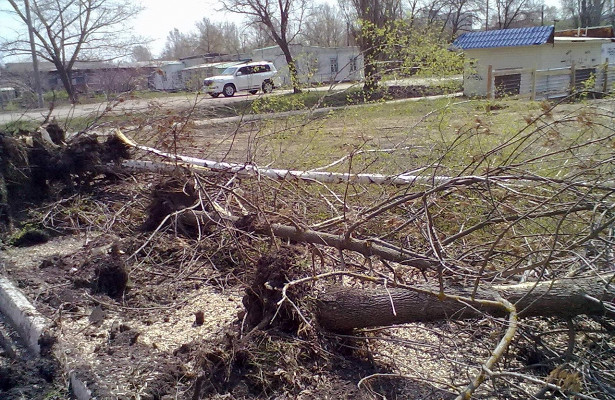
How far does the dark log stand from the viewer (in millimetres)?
2736

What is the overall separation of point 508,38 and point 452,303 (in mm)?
21422

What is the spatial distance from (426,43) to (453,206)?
127 inches

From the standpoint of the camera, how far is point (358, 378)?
9.82 ft

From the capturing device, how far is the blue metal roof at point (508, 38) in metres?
20.8

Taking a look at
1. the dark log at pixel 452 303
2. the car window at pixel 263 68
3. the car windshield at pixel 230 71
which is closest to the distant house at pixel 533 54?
the car window at pixel 263 68

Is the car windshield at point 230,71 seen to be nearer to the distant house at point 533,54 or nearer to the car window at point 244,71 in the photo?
the car window at point 244,71

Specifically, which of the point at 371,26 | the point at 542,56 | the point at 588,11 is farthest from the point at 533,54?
the point at 588,11

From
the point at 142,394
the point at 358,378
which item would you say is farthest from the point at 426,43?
the point at 142,394

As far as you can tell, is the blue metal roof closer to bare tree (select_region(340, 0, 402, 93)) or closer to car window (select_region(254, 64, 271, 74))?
bare tree (select_region(340, 0, 402, 93))

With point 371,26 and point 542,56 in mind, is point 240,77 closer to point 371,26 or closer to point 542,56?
point 542,56

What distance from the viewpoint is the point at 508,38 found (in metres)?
21.9

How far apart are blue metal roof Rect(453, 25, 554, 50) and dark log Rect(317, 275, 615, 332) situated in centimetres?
1927

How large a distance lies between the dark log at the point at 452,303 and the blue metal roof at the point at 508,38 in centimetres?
1927

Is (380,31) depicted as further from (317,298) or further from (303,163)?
(317,298)
